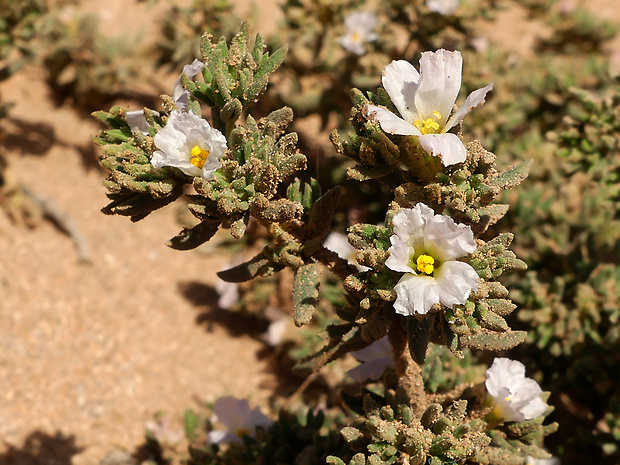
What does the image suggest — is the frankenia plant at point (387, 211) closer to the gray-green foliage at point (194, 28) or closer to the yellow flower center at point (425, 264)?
the yellow flower center at point (425, 264)

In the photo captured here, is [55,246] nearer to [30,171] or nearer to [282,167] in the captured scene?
[30,171]

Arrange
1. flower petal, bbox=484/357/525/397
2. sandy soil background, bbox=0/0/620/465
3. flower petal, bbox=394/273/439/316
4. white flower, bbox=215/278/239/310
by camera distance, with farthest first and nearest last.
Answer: white flower, bbox=215/278/239/310
sandy soil background, bbox=0/0/620/465
flower petal, bbox=484/357/525/397
flower petal, bbox=394/273/439/316

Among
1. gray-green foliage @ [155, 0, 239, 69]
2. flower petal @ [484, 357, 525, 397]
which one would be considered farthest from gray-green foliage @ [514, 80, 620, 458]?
gray-green foliage @ [155, 0, 239, 69]

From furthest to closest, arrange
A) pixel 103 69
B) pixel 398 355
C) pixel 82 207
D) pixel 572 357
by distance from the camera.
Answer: pixel 103 69, pixel 82 207, pixel 572 357, pixel 398 355

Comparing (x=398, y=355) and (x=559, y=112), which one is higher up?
(x=398, y=355)

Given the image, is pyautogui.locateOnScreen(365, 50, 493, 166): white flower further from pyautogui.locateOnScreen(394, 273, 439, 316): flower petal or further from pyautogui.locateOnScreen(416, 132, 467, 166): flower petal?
pyautogui.locateOnScreen(394, 273, 439, 316): flower petal

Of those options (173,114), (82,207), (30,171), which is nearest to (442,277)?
(173,114)

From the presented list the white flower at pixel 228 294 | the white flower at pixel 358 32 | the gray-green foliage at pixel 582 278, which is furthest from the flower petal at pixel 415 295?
the white flower at pixel 358 32
